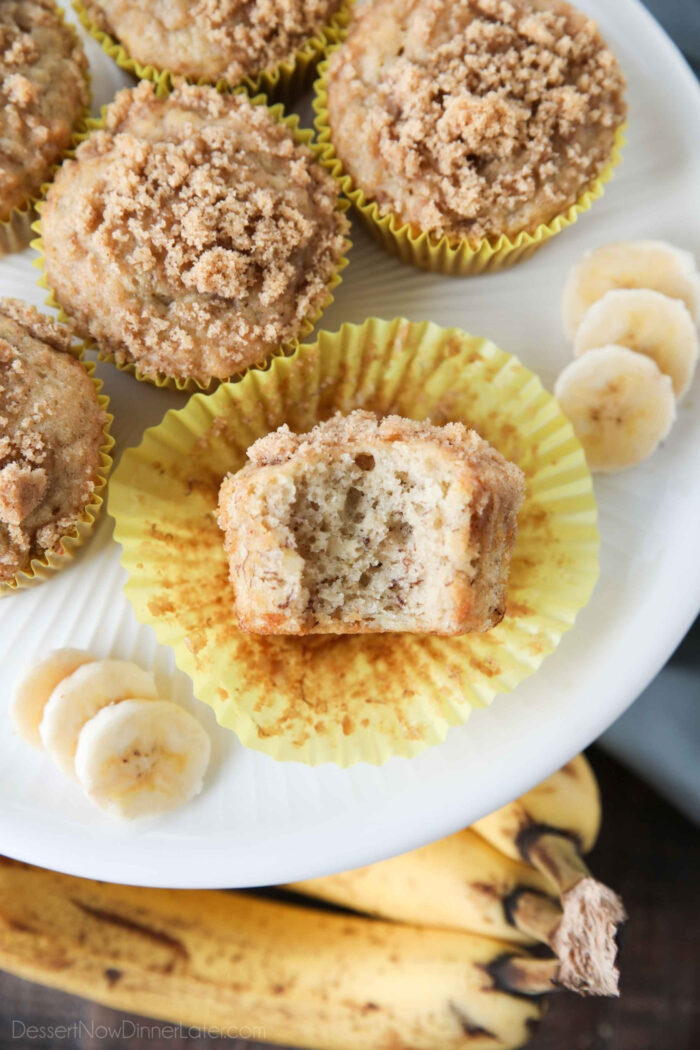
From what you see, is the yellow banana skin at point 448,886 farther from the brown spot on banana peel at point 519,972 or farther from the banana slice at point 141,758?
the banana slice at point 141,758

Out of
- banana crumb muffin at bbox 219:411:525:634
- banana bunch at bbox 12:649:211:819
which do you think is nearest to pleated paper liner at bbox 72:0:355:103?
banana crumb muffin at bbox 219:411:525:634

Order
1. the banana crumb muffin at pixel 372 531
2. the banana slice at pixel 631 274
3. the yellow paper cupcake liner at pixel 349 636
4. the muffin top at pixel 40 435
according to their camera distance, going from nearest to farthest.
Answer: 1. the banana crumb muffin at pixel 372 531
2. the muffin top at pixel 40 435
3. the yellow paper cupcake liner at pixel 349 636
4. the banana slice at pixel 631 274

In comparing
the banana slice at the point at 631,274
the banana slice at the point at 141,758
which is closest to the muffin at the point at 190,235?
the banana slice at the point at 631,274

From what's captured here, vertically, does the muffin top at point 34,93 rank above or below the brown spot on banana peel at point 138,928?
above

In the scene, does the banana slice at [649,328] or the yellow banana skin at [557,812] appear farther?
the yellow banana skin at [557,812]

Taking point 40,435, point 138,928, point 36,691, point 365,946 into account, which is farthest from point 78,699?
point 365,946

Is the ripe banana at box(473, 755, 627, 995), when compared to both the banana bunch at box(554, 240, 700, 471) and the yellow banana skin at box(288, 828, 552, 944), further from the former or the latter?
the banana bunch at box(554, 240, 700, 471)

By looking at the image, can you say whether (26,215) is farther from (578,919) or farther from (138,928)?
(578,919)
